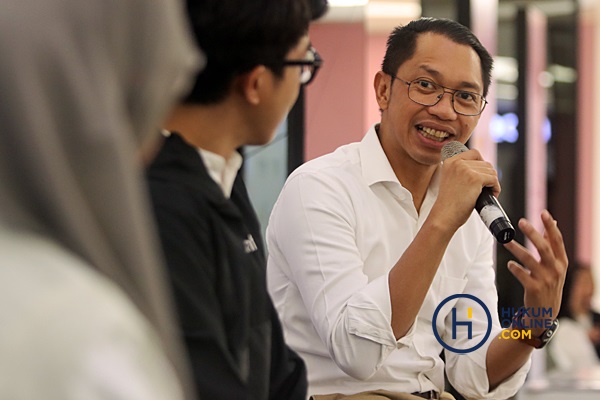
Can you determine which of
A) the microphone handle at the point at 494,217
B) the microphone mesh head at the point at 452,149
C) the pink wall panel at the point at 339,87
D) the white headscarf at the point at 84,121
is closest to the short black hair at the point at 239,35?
the white headscarf at the point at 84,121

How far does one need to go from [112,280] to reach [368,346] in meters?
1.16

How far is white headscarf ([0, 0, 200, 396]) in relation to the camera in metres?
0.61

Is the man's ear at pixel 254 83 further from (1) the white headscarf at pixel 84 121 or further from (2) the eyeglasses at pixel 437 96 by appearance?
(2) the eyeglasses at pixel 437 96

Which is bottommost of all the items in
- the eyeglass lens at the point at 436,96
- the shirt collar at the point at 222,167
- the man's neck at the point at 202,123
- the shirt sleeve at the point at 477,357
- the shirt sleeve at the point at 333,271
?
the shirt sleeve at the point at 477,357

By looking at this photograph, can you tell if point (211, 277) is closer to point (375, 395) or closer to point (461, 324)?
point (375, 395)

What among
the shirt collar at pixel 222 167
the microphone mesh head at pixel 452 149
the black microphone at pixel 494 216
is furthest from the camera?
the microphone mesh head at pixel 452 149

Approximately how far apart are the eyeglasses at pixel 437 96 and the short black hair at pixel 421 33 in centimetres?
7

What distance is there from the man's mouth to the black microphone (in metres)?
0.10

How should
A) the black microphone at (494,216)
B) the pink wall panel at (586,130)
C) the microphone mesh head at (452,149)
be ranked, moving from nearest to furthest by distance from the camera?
the black microphone at (494,216) < the microphone mesh head at (452,149) < the pink wall panel at (586,130)

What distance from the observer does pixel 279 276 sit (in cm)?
206

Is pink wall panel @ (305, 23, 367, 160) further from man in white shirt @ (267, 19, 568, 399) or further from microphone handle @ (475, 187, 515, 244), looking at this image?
microphone handle @ (475, 187, 515, 244)

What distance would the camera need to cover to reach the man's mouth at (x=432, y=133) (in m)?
2.10

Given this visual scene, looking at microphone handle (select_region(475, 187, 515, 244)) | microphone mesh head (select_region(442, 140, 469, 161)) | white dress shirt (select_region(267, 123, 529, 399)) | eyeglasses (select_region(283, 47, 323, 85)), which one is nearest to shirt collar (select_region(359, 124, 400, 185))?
white dress shirt (select_region(267, 123, 529, 399))

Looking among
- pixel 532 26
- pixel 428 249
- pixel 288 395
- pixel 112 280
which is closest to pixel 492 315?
pixel 428 249
